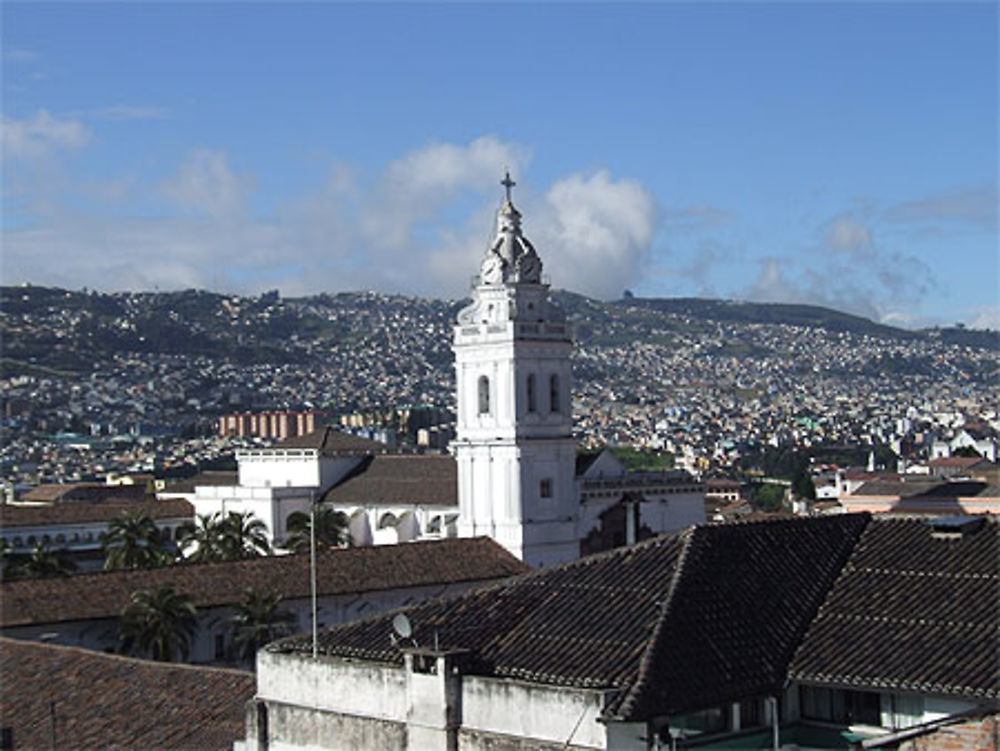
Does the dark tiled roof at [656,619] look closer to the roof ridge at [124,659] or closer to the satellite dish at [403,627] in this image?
the satellite dish at [403,627]

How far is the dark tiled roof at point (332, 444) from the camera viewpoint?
199 feet

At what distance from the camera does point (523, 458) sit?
49406mm

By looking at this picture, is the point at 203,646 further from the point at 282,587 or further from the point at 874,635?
the point at 874,635

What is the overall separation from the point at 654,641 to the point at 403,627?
295 centimetres

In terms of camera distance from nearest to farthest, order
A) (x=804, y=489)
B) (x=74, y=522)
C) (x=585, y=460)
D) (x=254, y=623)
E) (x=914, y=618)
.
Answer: (x=914, y=618) < (x=254, y=623) < (x=585, y=460) < (x=74, y=522) < (x=804, y=489)

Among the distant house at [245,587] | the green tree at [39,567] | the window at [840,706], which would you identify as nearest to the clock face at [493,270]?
the distant house at [245,587]

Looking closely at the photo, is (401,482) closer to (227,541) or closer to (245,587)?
(227,541)

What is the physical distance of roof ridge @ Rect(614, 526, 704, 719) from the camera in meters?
14.4

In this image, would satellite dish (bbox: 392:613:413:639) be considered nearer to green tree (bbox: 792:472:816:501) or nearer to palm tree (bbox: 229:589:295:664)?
palm tree (bbox: 229:589:295:664)

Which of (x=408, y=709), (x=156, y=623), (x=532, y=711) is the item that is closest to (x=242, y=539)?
(x=156, y=623)

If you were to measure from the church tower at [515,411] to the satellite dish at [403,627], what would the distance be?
31875 mm

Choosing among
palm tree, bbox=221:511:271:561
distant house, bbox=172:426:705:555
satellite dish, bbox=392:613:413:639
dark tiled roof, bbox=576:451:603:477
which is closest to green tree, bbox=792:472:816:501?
distant house, bbox=172:426:705:555

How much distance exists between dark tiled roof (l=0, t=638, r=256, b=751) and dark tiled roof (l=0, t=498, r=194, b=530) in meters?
35.7

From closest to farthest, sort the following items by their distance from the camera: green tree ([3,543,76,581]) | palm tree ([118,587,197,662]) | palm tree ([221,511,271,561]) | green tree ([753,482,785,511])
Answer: palm tree ([118,587,197,662]), green tree ([3,543,76,581]), palm tree ([221,511,271,561]), green tree ([753,482,785,511])
